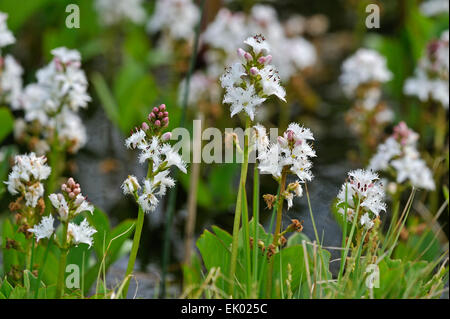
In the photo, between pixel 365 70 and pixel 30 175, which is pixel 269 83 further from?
pixel 365 70

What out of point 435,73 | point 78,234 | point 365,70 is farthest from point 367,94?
point 78,234

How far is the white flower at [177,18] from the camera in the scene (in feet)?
10.9

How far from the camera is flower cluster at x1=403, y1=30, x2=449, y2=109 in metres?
2.58

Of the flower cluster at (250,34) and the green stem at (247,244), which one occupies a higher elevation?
the flower cluster at (250,34)

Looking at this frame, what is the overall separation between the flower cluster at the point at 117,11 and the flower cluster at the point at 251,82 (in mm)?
2502

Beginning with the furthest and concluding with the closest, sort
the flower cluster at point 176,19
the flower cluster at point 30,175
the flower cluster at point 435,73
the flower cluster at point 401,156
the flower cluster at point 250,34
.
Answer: the flower cluster at point 176,19, the flower cluster at point 250,34, the flower cluster at point 435,73, the flower cluster at point 401,156, the flower cluster at point 30,175

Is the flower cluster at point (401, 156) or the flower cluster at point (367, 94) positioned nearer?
the flower cluster at point (401, 156)

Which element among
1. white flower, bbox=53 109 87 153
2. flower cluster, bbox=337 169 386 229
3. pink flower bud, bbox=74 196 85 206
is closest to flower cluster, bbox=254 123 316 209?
flower cluster, bbox=337 169 386 229

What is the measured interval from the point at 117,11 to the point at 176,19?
52 centimetres

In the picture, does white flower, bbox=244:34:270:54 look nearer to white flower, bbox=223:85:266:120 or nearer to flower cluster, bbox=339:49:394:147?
white flower, bbox=223:85:266:120

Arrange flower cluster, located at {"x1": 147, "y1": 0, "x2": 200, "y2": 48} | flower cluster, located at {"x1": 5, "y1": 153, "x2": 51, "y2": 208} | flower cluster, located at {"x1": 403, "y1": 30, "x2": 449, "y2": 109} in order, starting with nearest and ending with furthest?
flower cluster, located at {"x1": 5, "y1": 153, "x2": 51, "y2": 208}
flower cluster, located at {"x1": 403, "y1": 30, "x2": 449, "y2": 109}
flower cluster, located at {"x1": 147, "y1": 0, "x2": 200, "y2": 48}

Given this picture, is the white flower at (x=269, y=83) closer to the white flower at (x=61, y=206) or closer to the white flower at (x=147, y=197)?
the white flower at (x=147, y=197)

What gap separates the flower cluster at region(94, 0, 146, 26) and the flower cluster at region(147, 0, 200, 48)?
341mm

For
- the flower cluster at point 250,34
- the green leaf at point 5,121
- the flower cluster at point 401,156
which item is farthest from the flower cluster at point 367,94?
the green leaf at point 5,121
